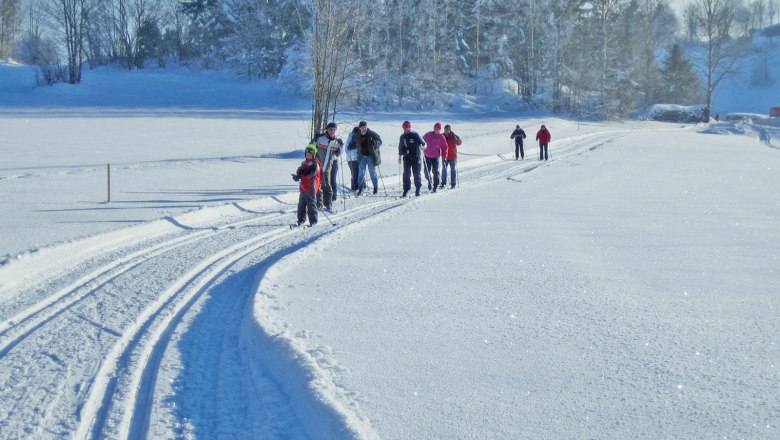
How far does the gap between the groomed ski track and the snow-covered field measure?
22mm

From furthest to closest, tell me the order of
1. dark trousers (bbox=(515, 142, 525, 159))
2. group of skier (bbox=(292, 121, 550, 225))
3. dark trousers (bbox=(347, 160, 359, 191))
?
dark trousers (bbox=(515, 142, 525, 159))
dark trousers (bbox=(347, 160, 359, 191))
group of skier (bbox=(292, 121, 550, 225))

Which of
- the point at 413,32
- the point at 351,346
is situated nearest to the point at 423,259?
the point at 351,346

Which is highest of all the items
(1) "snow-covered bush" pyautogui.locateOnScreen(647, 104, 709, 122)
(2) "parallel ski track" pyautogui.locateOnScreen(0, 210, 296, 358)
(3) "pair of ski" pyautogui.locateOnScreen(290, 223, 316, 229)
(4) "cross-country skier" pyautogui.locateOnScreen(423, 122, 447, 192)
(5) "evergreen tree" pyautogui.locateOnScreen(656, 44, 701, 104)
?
(5) "evergreen tree" pyautogui.locateOnScreen(656, 44, 701, 104)

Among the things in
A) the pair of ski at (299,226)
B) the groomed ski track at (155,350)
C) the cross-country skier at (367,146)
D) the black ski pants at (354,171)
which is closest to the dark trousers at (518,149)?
the black ski pants at (354,171)

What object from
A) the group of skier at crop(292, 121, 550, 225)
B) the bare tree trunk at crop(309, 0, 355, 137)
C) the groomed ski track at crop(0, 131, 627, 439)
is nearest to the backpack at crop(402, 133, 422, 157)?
the group of skier at crop(292, 121, 550, 225)

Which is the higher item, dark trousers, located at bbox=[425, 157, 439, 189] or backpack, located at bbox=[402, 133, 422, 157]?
backpack, located at bbox=[402, 133, 422, 157]

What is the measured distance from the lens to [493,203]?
15273 mm

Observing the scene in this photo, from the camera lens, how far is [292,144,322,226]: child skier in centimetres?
1201

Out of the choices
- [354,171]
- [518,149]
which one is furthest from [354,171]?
[518,149]

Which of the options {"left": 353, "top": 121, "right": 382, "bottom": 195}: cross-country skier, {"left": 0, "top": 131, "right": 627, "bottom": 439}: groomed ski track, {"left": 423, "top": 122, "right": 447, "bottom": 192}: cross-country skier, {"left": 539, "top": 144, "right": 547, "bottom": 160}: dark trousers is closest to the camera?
{"left": 0, "top": 131, "right": 627, "bottom": 439}: groomed ski track

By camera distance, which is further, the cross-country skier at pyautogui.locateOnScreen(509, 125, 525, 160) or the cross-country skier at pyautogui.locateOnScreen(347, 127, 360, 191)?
the cross-country skier at pyautogui.locateOnScreen(509, 125, 525, 160)

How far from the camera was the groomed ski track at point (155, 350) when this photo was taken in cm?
438

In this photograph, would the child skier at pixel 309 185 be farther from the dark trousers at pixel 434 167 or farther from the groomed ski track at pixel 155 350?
the dark trousers at pixel 434 167

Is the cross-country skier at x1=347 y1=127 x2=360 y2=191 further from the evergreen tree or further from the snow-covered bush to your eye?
the evergreen tree
